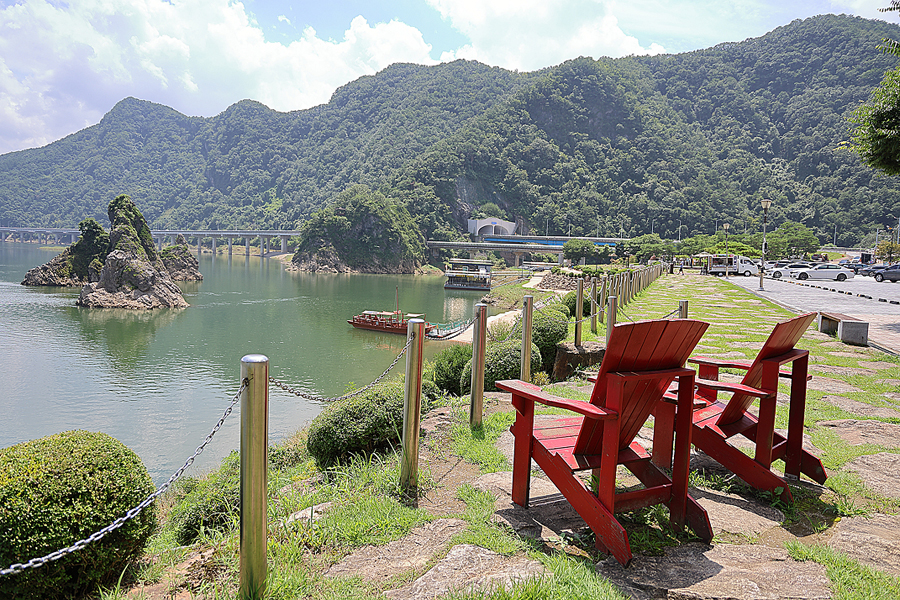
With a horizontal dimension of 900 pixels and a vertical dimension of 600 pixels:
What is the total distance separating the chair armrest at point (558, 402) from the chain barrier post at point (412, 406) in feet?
1.94

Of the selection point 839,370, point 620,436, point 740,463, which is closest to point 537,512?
point 620,436

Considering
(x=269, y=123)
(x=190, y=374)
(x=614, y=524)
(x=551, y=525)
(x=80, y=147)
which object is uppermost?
(x=269, y=123)

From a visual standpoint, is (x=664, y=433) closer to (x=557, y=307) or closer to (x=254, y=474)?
(x=254, y=474)

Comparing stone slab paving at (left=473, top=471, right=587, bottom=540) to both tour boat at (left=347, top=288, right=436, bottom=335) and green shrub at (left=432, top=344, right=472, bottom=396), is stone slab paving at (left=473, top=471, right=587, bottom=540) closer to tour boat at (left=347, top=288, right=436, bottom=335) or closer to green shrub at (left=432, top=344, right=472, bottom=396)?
green shrub at (left=432, top=344, right=472, bottom=396)

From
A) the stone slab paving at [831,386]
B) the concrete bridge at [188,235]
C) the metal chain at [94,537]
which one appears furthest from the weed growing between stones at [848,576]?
the concrete bridge at [188,235]

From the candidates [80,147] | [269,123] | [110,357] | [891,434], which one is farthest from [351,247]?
Result: [80,147]

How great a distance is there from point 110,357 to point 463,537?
2695 centimetres

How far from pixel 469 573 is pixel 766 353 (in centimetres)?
227

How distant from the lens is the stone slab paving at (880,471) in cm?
352

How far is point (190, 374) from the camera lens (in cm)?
2183

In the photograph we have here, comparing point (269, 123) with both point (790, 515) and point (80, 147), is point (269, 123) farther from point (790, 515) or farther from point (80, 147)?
point (790, 515)

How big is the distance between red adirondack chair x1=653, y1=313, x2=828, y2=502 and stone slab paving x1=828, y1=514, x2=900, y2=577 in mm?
349

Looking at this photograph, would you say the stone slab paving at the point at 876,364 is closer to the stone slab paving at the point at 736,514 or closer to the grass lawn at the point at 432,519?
the grass lawn at the point at 432,519

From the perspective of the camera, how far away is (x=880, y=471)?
3824 millimetres
